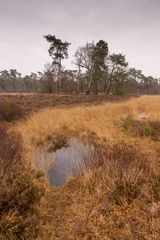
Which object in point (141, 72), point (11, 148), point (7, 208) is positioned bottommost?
point (7, 208)

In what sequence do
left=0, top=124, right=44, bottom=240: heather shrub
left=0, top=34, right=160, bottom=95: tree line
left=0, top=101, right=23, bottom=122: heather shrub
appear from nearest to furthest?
1. left=0, top=124, right=44, bottom=240: heather shrub
2. left=0, top=101, right=23, bottom=122: heather shrub
3. left=0, top=34, right=160, bottom=95: tree line

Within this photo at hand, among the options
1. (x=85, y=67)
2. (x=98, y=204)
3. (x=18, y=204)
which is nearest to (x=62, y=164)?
(x=98, y=204)

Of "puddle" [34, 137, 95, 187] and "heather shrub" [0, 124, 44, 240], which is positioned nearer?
"heather shrub" [0, 124, 44, 240]

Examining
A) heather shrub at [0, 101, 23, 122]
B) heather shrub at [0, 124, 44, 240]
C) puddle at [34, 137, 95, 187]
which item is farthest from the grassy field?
heather shrub at [0, 101, 23, 122]

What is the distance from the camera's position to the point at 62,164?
20.9 ft

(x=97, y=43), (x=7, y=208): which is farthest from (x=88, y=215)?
(x=97, y=43)

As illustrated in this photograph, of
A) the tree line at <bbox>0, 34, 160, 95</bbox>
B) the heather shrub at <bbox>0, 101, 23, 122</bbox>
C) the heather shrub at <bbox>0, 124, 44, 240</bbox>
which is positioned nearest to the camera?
the heather shrub at <bbox>0, 124, 44, 240</bbox>

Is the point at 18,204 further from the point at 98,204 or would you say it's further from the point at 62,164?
the point at 62,164

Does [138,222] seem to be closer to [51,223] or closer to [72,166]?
[51,223]

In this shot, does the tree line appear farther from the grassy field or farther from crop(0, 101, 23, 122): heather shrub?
the grassy field

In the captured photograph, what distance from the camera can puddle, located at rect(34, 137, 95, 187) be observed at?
5453 millimetres

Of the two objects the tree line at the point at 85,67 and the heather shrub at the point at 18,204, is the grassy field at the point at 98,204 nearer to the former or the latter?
the heather shrub at the point at 18,204

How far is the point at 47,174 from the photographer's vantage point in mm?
5570

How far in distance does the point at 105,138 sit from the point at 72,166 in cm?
306
